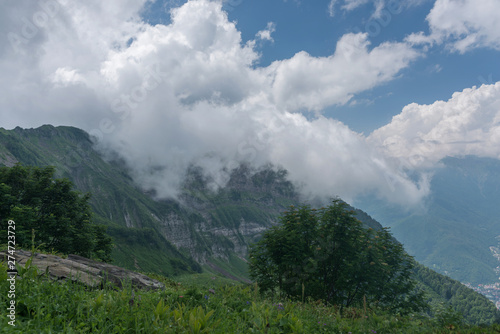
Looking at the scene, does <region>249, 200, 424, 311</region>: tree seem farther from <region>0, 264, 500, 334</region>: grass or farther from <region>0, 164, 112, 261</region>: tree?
<region>0, 164, 112, 261</region>: tree

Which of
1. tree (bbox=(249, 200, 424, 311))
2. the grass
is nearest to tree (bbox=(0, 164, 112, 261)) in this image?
tree (bbox=(249, 200, 424, 311))

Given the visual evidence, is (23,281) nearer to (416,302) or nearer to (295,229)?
(295,229)

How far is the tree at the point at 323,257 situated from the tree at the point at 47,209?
22.9 metres

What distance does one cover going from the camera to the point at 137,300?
18.7 feet

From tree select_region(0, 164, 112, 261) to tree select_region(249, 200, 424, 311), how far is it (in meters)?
22.9

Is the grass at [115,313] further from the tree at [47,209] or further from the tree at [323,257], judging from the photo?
the tree at [47,209]

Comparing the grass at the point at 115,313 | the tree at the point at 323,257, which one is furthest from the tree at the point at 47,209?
the grass at the point at 115,313

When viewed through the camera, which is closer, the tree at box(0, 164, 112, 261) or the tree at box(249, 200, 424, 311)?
the tree at box(249, 200, 424, 311)

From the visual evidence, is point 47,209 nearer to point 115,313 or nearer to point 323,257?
point 323,257

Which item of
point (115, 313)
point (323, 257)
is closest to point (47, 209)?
point (323, 257)

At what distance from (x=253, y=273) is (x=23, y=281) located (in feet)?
84.9

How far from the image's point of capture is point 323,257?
26875 mm

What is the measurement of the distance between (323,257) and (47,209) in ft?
119

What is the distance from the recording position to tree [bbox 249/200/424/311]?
26.0 metres
